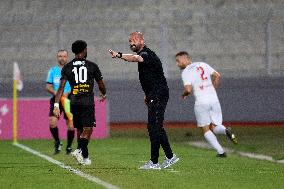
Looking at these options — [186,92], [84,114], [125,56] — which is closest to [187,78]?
[186,92]

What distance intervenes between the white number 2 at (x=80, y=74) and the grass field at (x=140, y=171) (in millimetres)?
1325

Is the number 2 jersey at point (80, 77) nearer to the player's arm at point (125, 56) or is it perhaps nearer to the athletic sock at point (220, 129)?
the player's arm at point (125, 56)

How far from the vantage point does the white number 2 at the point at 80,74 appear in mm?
13820

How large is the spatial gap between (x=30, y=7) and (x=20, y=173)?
915 inches

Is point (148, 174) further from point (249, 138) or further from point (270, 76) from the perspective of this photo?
point (270, 76)

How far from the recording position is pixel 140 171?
1238cm

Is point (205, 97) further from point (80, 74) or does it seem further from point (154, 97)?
point (154, 97)

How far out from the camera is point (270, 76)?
98.4 ft

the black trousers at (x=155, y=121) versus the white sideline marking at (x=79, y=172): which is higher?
the black trousers at (x=155, y=121)

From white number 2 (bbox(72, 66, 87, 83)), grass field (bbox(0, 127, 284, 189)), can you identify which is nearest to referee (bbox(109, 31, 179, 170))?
grass field (bbox(0, 127, 284, 189))

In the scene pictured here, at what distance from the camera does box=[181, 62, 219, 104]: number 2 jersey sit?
54.5ft

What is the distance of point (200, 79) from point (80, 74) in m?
3.60

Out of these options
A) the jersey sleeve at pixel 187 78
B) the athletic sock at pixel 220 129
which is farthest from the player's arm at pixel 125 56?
the athletic sock at pixel 220 129

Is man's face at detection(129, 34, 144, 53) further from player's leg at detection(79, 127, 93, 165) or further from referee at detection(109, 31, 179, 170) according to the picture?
player's leg at detection(79, 127, 93, 165)
